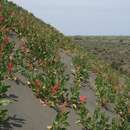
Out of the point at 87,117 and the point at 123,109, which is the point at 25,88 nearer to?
the point at 87,117

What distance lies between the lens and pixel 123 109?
54.6 feet

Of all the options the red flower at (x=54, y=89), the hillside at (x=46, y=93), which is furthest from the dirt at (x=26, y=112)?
the red flower at (x=54, y=89)

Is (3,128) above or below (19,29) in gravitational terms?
below

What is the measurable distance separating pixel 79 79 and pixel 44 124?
280 inches

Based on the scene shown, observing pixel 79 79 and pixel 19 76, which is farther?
pixel 79 79

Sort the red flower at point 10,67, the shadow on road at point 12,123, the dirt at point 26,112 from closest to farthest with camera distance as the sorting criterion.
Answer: the shadow on road at point 12,123
the dirt at point 26,112
the red flower at point 10,67

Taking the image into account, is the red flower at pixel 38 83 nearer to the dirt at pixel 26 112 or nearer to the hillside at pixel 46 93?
the hillside at pixel 46 93

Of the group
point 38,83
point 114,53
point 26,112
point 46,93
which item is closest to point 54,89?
point 46,93

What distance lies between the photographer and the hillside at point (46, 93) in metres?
11.5

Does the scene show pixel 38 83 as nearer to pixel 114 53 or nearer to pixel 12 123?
pixel 12 123

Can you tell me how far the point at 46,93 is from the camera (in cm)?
1346

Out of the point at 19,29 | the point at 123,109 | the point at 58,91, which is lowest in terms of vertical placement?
the point at 123,109

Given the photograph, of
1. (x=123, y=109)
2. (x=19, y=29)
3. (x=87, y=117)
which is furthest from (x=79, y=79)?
(x=87, y=117)

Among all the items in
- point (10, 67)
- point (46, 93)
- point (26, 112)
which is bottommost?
point (26, 112)
